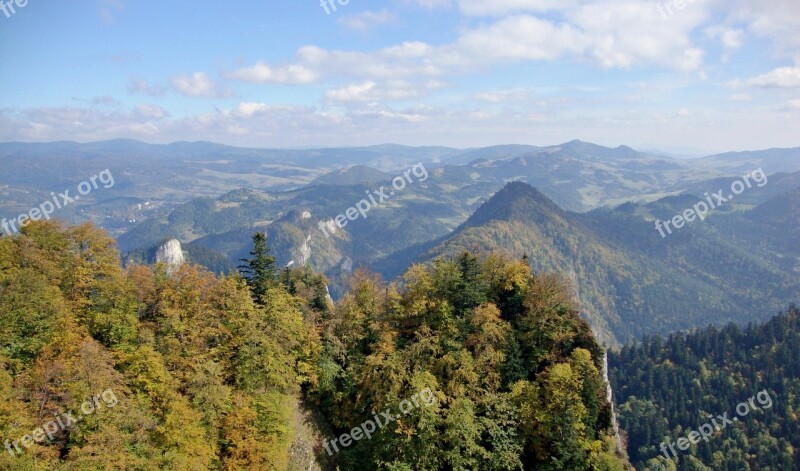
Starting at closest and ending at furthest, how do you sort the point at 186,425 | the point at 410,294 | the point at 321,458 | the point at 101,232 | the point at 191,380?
the point at 186,425 < the point at 191,380 < the point at 321,458 < the point at 101,232 < the point at 410,294

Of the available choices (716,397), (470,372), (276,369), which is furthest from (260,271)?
(716,397)

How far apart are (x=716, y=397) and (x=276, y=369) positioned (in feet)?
529

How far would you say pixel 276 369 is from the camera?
119 ft

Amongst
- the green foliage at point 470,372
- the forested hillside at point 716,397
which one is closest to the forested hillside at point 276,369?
the green foliage at point 470,372

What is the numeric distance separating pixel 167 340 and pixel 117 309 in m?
5.89

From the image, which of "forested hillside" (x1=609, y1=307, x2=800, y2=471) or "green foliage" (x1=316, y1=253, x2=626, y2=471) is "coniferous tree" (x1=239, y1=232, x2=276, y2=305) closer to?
"green foliage" (x1=316, y1=253, x2=626, y2=471)

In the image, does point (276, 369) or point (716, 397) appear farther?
point (716, 397)

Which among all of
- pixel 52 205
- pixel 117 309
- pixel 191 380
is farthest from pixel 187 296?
pixel 52 205

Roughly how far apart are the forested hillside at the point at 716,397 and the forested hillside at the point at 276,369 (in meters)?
98.2

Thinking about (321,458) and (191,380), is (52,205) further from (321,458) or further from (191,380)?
(321,458)

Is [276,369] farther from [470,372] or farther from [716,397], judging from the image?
[716,397]

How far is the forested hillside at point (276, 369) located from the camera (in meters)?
28.4

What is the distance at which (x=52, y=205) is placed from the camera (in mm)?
66688

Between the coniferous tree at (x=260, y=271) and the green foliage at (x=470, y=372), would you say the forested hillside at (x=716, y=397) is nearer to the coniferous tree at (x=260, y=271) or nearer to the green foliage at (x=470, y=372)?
the green foliage at (x=470, y=372)
